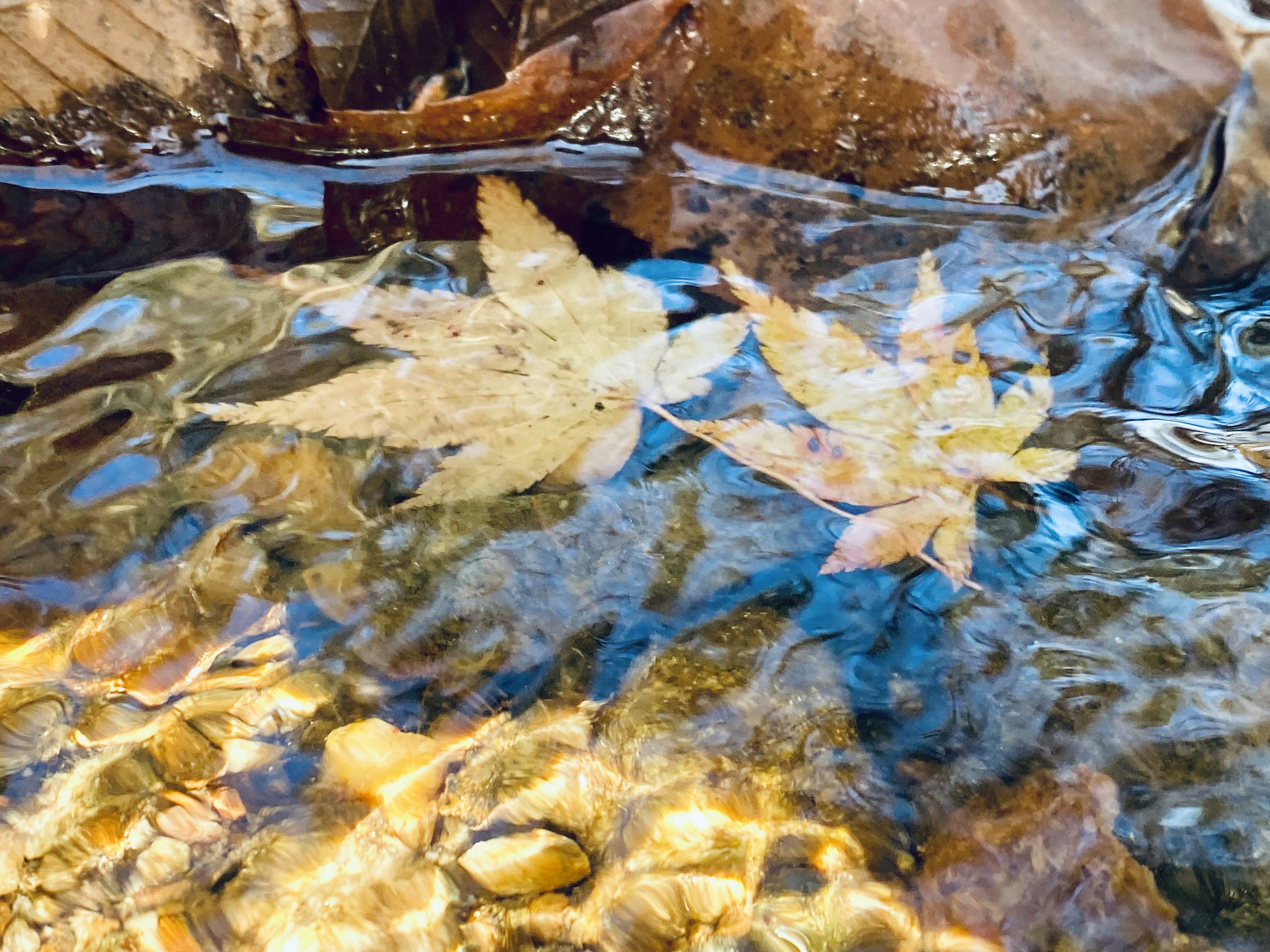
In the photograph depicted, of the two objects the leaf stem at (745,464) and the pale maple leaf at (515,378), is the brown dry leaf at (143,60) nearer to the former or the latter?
the pale maple leaf at (515,378)

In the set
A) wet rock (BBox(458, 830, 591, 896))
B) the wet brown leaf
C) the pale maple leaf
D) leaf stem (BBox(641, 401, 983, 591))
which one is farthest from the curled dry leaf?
wet rock (BBox(458, 830, 591, 896))

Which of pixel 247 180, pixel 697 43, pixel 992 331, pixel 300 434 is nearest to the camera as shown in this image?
pixel 300 434

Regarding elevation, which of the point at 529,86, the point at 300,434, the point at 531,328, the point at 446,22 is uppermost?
the point at 446,22

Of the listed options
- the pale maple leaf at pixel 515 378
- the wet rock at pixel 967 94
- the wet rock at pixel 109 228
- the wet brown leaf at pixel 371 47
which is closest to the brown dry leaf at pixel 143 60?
the wet brown leaf at pixel 371 47

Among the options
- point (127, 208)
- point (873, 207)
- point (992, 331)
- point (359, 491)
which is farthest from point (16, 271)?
point (992, 331)

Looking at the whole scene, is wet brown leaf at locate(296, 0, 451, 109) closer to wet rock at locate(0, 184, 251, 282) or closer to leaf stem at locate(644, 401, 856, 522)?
wet rock at locate(0, 184, 251, 282)

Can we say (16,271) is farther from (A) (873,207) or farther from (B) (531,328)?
(A) (873,207)

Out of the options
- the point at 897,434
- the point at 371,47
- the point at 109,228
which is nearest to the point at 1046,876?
the point at 897,434
